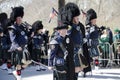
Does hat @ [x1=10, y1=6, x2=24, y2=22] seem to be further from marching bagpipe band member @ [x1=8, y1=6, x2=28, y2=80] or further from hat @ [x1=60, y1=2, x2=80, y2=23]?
hat @ [x1=60, y1=2, x2=80, y2=23]

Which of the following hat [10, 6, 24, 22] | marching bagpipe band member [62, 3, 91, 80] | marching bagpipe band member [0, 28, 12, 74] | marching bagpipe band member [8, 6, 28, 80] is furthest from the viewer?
marching bagpipe band member [0, 28, 12, 74]

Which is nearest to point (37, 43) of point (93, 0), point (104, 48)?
point (104, 48)

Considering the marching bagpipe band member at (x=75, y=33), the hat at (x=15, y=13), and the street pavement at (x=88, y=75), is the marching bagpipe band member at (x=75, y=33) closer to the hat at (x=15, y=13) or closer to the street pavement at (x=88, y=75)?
the hat at (x=15, y=13)

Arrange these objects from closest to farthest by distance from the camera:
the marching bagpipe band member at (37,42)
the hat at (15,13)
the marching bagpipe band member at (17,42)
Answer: the marching bagpipe band member at (17,42), the hat at (15,13), the marching bagpipe band member at (37,42)

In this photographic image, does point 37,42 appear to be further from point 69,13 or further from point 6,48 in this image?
point 69,13

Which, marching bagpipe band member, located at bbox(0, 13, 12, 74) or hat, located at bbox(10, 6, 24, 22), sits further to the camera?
marching bagpipe band member, located at bbox(0, 13, 12, 74)

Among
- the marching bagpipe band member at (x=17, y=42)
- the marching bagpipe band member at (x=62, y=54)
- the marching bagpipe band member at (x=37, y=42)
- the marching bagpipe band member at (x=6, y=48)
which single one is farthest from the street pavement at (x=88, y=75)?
the marching bagpipe band member at (x=62, y=54)

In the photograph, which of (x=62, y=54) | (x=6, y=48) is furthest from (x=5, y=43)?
(x=62, y=54)

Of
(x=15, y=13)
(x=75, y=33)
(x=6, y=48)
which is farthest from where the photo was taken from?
(x=6, y=48)

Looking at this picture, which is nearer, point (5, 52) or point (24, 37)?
point (24, 37)

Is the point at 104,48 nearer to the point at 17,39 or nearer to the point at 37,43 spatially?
the point at 37,43

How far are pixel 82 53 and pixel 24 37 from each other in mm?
2088

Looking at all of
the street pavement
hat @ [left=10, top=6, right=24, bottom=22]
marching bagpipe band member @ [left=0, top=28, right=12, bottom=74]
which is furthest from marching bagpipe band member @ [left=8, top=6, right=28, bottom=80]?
marching bagpipe band member @ [left=0, top=28, right=12, bottom=74]

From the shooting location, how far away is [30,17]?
112 metres
